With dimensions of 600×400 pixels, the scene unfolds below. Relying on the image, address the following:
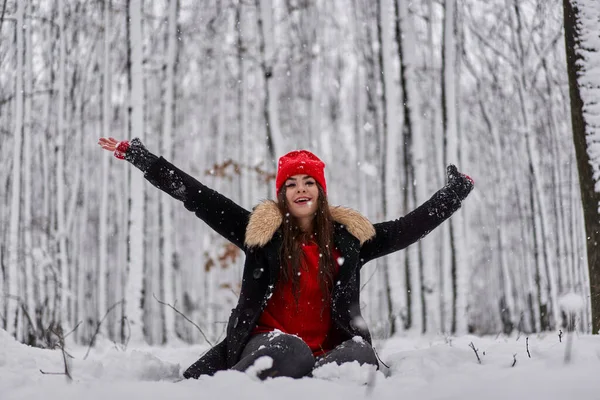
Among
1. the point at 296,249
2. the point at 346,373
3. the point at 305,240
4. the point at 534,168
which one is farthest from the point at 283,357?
the point at 534,168

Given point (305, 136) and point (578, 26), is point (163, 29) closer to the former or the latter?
point (305, 136)

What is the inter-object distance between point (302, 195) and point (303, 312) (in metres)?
0.70

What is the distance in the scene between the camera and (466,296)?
23.6 ft

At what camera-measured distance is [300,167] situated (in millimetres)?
3143

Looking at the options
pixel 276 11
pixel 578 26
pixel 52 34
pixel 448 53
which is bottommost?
pixel 578 26

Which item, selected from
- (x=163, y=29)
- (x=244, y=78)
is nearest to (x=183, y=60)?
(x=163, y=29)

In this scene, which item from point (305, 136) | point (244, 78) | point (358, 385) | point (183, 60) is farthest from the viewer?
point (305, 136)

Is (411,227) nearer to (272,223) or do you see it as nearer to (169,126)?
(272,223)

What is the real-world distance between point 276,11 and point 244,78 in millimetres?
2552

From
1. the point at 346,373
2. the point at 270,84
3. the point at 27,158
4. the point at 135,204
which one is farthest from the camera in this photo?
the point at 27,158

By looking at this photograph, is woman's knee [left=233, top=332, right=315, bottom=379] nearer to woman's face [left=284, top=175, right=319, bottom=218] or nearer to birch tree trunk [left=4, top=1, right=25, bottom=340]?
woman's face [left=284, top=175, right=319, bottom=218]

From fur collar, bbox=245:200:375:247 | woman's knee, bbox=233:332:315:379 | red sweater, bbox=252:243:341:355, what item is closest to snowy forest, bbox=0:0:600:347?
red sweater, bbox=252:243:341:355

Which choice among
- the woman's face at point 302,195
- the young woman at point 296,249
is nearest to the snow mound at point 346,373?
the young woman at point 296,249

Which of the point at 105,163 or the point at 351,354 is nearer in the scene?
the point at 351,354
